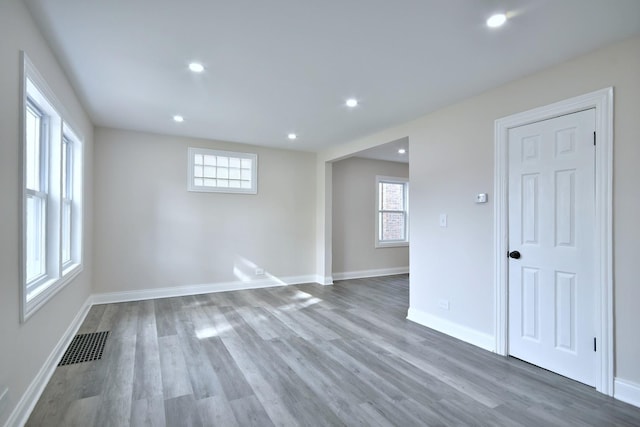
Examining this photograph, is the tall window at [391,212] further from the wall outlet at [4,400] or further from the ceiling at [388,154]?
the wall outlet at [4,400]

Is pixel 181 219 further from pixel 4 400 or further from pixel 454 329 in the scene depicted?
pixel 454 329

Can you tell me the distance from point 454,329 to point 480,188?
5.04 ft

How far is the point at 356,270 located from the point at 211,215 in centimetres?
313

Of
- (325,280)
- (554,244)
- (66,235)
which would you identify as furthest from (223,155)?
(554,244)

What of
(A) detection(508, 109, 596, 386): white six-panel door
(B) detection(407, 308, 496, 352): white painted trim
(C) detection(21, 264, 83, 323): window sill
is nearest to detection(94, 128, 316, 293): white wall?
(C) detection(21, 264, 83, 323): window sill

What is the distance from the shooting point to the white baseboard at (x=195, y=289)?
4.66 meters

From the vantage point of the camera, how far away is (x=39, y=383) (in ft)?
7.38

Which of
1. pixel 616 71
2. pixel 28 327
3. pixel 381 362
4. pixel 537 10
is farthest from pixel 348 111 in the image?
pixel 28 327

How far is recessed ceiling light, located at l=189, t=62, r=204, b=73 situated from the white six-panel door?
2.89 m

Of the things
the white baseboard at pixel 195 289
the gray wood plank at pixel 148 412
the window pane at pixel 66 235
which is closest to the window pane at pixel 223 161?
the white baseboard at pixel 195 289

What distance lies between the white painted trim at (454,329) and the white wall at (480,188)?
0.02 meters

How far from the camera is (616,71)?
7.62 ft

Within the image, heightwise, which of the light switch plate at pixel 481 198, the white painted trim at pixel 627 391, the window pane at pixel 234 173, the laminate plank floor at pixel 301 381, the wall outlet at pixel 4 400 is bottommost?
the laminate plank floor at pixel 301 381

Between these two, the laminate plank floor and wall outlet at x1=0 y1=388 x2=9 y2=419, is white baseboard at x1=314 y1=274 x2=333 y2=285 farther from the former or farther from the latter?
wall outlet at x1=0 y1=388 x2=9 y2=419
